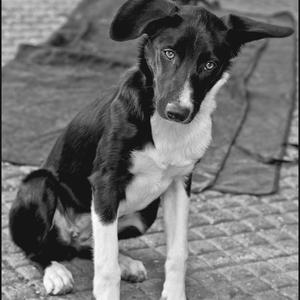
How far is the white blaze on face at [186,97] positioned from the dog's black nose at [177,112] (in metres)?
0.02

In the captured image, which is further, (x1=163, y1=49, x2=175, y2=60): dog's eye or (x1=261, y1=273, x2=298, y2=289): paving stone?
(x1=261, y1=273, x2=298, y2=289): paving stone

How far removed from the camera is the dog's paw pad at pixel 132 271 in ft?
14.3

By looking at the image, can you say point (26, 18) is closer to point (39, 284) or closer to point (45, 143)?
point (45, 143)

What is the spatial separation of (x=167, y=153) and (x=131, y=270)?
91 cm

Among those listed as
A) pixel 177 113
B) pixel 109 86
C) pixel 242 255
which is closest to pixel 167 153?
pixel 177 113

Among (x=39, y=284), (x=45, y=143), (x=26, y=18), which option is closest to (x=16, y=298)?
(x=39, y=284)

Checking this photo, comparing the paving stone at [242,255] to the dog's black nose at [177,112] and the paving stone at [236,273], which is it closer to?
the paving stone at [236,273]

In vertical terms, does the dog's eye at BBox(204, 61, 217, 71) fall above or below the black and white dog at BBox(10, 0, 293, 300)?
above

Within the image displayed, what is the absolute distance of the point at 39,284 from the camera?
172 inches

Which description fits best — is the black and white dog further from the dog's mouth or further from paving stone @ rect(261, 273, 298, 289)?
paving stone @ rect(261, 273, 298, 289)

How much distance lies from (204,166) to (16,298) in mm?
2532

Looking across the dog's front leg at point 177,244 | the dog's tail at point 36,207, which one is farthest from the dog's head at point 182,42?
the dog's tail at point 36,207

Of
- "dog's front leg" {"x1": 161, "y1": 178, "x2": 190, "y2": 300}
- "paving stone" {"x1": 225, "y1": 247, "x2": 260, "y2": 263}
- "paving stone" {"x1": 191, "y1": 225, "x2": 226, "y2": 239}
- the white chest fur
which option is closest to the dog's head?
the white chest fur

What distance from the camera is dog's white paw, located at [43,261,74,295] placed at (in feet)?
13.8
